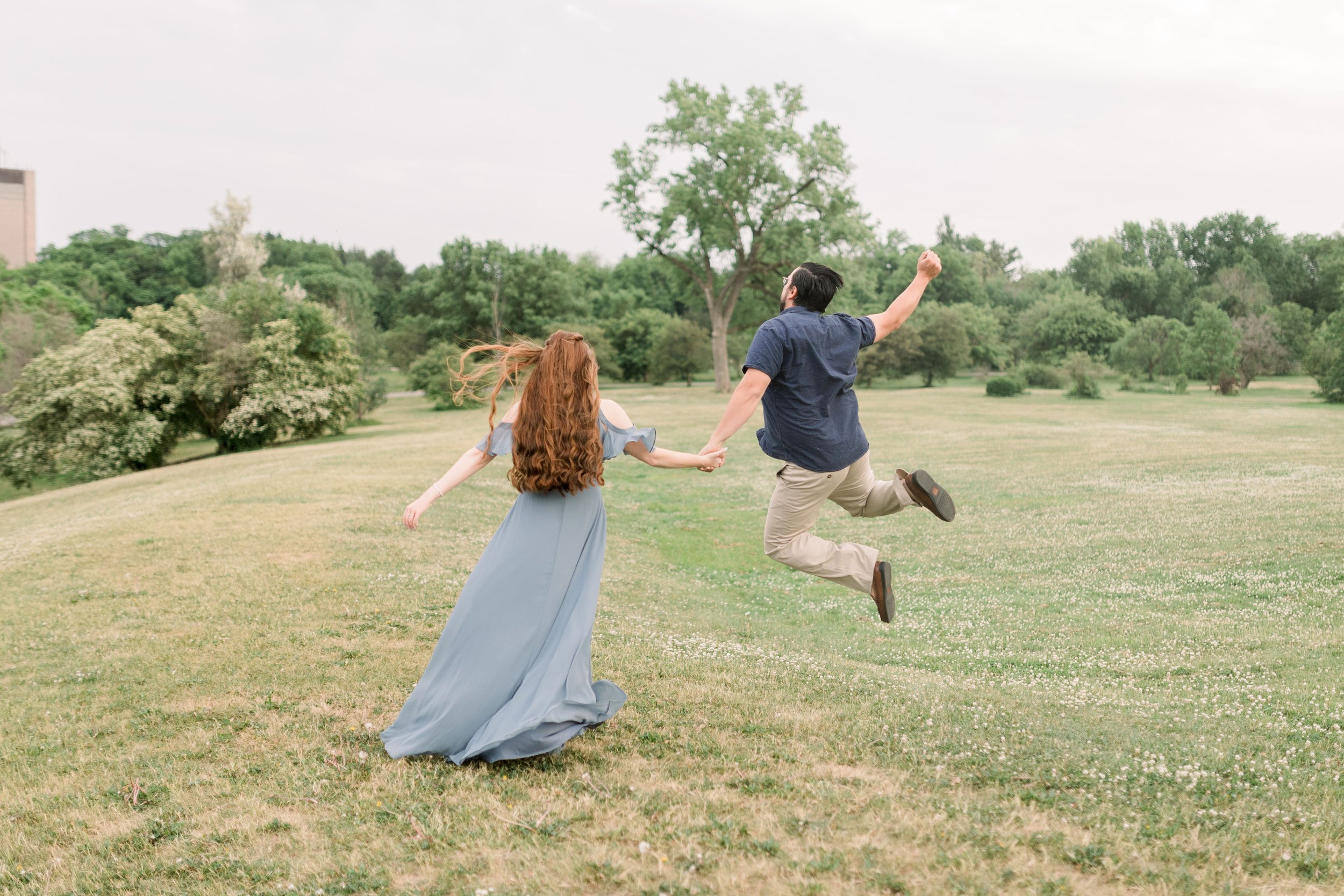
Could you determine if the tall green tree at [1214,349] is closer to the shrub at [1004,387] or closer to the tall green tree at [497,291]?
the shrub at [1004,387]

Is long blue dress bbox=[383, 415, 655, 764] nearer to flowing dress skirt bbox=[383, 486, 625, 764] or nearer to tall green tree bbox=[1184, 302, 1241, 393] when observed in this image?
flowing dress skirt bbox=[383, 486, 625, 764]

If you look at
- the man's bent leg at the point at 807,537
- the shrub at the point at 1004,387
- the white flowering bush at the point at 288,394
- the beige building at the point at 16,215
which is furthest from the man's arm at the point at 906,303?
the beige building at the point at 16,215

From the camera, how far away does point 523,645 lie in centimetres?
591

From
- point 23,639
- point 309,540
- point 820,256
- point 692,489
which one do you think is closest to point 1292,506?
point 692,489

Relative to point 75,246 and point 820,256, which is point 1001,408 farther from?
point 75,246

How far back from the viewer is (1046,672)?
9.21 meters

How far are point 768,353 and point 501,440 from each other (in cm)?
208

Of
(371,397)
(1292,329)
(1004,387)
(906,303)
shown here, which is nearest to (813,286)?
(906,303)

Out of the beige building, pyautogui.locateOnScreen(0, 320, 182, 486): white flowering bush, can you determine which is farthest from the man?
the beige building

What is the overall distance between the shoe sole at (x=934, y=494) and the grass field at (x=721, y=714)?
5.39 ft

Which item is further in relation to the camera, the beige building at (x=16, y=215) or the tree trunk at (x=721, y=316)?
the beige building at (x=16, y=215)

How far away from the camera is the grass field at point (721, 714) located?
4.72m

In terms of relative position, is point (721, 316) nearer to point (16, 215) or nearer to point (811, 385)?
point (811, 385)

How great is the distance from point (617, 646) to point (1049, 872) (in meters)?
5.69
